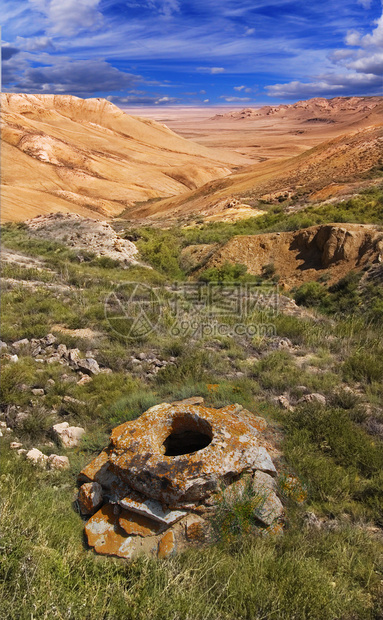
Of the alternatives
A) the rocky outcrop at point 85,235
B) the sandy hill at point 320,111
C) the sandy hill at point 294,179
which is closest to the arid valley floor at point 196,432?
the rocky outcrop at point 85,235

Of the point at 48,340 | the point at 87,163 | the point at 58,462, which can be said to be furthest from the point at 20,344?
the point at 87,163

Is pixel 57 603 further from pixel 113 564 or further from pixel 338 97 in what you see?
pixel 338 97

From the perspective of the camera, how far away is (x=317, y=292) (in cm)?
Answer: 1162

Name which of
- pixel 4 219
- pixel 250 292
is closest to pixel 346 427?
pixel 250 292

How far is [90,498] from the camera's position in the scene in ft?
10.8

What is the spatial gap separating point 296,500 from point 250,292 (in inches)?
341

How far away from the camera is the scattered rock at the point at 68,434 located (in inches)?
171

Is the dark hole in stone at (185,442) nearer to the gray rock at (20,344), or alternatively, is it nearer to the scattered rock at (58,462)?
the scattered rock at (58,462)

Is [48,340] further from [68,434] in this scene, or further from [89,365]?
[68,434]

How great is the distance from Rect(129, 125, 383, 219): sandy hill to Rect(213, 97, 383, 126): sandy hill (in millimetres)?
91017

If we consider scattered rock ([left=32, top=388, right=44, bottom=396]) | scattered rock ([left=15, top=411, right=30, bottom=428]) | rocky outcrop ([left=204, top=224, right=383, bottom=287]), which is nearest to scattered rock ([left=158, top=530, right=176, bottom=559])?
scattered rock ([left=15, top=411, right=30, bottom=428])

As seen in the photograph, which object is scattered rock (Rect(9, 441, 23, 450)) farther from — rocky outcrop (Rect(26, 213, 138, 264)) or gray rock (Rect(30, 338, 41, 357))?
rocky outcrop (Rect(26, 213, 138, 264))

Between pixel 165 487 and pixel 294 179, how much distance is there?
29.0 metres

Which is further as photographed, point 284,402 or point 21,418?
point 284,402
